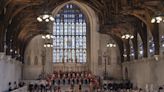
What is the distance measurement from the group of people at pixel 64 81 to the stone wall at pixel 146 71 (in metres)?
4.85

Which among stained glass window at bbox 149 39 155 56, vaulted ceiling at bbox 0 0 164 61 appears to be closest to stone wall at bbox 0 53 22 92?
vaulted ceiling at bbox 0 0 164 61

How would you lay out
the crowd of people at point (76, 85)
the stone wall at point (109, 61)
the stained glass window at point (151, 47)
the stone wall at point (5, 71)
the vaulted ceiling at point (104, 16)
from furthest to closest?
the stone wall at point (109, 61), the crowd of people at point (76, 85), the stained glass window at point (151, 47), the stone wall at point (5, 71), the vaulted ceiling at point (104, 16)

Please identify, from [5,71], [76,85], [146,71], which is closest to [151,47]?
[146,71]

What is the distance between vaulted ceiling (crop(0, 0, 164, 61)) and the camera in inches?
1021

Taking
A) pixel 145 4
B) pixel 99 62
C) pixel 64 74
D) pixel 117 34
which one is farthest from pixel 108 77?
pixel 145 4

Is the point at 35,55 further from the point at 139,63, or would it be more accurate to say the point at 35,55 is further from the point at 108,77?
the point at 139,63

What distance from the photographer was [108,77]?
4697 centimetres

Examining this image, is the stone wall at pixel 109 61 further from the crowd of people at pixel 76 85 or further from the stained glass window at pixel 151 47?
the stained glass window at pixel 151 47

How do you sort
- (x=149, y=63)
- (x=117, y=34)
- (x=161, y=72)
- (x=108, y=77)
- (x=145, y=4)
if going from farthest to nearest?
(x=108, y=77) < (x=117, y=34) < (x=149, y=63) < (x=161, y=72) < (x=145, y=4)

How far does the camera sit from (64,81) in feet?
131

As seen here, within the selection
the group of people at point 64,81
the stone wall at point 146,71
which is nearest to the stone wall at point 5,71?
the group of people at point 64,81

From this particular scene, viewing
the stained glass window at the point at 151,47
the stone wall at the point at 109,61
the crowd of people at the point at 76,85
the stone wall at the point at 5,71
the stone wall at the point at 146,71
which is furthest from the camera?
the stone wall at the point at 109,61

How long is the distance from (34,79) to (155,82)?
21.1m

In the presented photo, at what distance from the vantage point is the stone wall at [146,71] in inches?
1131
